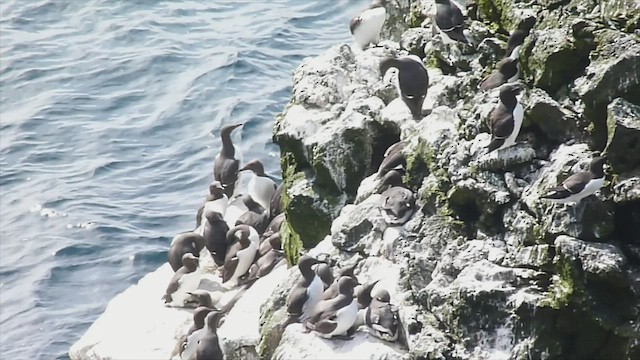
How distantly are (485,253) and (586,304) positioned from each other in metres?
0.85

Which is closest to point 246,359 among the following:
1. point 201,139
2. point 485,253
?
point 485,253

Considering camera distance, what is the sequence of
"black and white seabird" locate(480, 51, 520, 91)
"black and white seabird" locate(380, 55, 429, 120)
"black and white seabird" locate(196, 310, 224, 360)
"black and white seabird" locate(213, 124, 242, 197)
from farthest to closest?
1. "black and white seabird" locate(213, 124, 242, 197)
2. "black and white seabird" locate(380, 55, 429, 120)
3. "black and white seabird" locate(196, 310, 224, 360)
4. "black and white seabird" locate(480, 51, 520, 91)

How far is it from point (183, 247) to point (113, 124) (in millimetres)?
7165

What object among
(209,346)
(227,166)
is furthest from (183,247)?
(209,346)

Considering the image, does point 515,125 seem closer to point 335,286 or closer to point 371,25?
point 335,286

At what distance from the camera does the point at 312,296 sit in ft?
29.5

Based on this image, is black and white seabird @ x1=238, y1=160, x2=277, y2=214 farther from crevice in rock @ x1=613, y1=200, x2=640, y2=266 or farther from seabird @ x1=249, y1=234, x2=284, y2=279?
crevice in rock @ x1=613, y1=200, x2=640, y2=266

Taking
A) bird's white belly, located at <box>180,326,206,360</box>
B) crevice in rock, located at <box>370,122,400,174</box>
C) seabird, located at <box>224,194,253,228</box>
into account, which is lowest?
seabird, located at <box>224,194,253,228</box>

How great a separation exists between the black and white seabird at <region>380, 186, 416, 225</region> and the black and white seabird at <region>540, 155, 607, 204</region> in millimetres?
1517

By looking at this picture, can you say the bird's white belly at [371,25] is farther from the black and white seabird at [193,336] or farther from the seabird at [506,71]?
the black and white seabird at [193,336]

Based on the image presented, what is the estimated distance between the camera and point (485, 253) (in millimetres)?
7875

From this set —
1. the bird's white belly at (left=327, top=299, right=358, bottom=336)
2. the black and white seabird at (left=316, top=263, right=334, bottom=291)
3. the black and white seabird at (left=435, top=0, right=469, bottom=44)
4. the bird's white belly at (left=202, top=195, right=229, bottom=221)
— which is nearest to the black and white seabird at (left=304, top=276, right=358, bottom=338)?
the bird's white belly at (left=327, top=299, right=358, bottom=336)

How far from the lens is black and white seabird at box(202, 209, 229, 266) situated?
11672 mm

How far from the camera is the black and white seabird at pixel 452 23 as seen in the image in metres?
9.59
